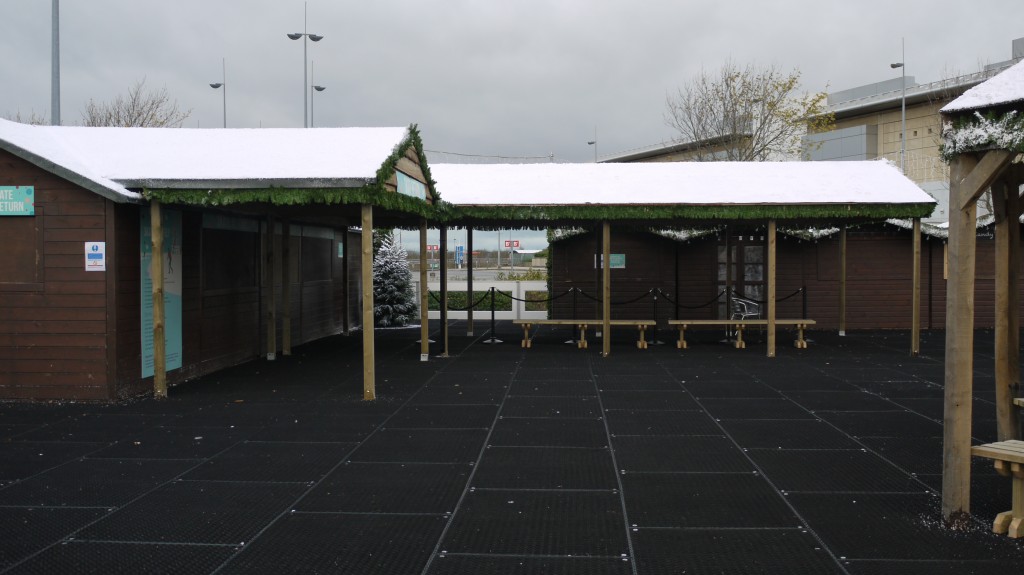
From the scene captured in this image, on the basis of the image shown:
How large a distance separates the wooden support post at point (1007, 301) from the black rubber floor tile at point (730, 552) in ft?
8.36

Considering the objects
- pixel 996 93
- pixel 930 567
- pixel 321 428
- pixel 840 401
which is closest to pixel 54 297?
pixel 321 428

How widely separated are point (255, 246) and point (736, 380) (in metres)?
8.57

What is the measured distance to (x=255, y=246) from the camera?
14352mm

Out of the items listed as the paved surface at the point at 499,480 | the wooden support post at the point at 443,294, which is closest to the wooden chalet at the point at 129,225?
the paved surface at the point at 499,480

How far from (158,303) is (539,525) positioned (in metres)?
6.83

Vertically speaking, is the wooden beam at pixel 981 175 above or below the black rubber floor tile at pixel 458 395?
above

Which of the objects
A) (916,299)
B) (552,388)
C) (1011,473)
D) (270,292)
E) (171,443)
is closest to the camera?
(1011,473)

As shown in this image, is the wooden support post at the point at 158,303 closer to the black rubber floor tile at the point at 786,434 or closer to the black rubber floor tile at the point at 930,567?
the black rubber floor tile at the point at 786,434

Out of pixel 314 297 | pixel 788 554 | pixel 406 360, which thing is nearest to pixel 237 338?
pixel 406 360

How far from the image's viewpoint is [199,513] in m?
5.58

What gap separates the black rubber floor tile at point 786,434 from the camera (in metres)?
7.59

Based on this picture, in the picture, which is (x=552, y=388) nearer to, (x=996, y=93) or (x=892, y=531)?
(x=892, y=531)

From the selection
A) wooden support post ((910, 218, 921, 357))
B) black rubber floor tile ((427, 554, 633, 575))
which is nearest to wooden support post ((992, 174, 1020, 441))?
black rubber floor tile ((427, 554, 633, 575))

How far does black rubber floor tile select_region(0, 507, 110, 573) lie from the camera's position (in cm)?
487
